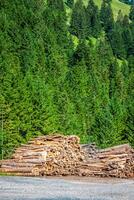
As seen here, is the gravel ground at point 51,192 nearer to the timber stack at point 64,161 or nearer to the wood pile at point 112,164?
the timber stack at point 64,161

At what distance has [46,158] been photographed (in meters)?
43.7

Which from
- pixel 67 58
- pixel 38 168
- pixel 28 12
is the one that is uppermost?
pixel 28 12

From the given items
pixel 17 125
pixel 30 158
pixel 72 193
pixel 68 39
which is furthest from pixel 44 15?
pixel 72 193

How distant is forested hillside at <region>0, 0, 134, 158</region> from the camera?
279ft

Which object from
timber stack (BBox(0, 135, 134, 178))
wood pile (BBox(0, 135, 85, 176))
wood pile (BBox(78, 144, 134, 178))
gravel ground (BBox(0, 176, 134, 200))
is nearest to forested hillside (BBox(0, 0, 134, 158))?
wood pile (BBox(0, 135, 85, 176))

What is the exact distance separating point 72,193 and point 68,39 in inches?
6297

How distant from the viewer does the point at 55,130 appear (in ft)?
304

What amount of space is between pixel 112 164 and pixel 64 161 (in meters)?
3.84

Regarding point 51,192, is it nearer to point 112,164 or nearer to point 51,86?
point 112,164

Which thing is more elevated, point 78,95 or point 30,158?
point 78,95

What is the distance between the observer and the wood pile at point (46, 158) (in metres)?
43.0

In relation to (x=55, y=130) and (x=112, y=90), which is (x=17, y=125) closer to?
(x=55, y=130)

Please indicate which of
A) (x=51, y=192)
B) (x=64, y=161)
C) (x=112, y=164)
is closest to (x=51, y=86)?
(x=64, y=161)

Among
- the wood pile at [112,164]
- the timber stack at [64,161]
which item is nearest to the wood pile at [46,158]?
the timber stack at [64,161]
